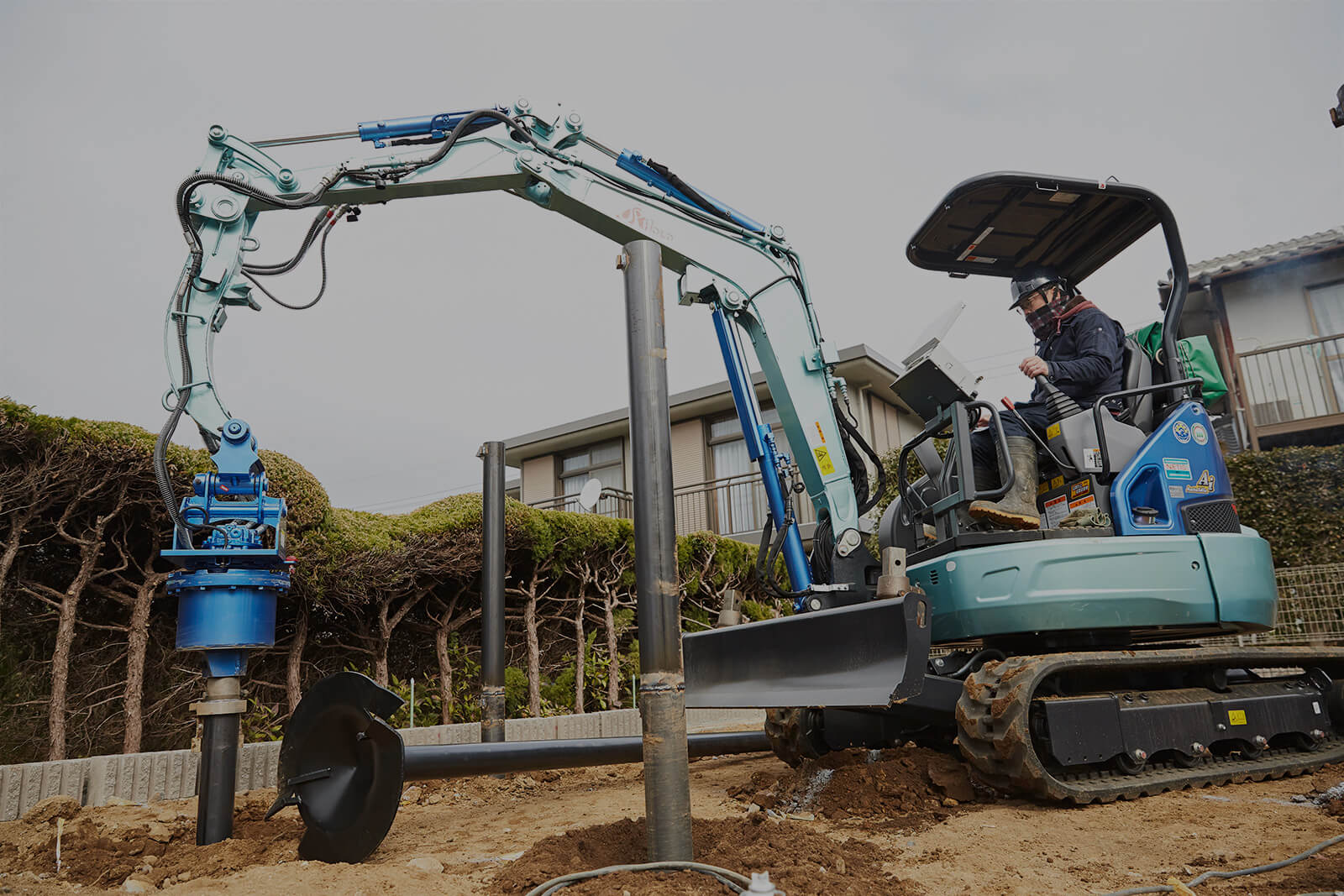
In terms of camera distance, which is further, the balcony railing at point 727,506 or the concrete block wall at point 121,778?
the balcony railing at point 727,506

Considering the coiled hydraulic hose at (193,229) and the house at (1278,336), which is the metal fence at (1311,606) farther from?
the coiled hydraulic hose at (193,229)

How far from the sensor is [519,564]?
8.74 m

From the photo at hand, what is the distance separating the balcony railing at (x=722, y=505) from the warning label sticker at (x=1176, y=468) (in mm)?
10245

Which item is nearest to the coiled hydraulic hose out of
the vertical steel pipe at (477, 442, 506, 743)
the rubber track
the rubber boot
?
the vertical steel pipe at (477, 442, 506, 743)

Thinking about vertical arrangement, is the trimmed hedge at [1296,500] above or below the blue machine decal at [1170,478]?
above

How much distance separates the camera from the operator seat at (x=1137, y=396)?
192 inches

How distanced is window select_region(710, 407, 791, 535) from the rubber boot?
10.3m

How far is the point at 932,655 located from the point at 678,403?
36.6 ft

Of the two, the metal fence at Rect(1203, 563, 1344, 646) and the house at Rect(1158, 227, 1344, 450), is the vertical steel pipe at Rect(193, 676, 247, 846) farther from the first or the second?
the house at Rect(1158, 227, 1344, 450)

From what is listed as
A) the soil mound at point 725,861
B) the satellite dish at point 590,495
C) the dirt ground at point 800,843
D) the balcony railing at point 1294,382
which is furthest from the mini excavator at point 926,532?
the balcony railing at point 1294,382

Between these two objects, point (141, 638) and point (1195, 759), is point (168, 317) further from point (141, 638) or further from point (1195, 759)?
point (1195, 759)

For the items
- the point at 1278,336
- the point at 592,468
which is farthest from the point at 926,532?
the point at 592,468

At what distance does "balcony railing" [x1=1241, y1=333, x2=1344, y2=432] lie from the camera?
12.5 metres

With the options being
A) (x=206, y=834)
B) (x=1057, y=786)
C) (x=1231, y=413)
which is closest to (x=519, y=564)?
(x=206, y=834)
